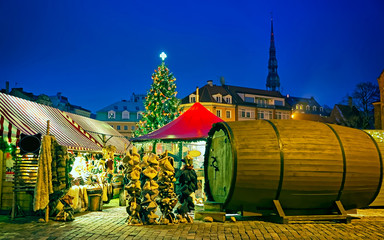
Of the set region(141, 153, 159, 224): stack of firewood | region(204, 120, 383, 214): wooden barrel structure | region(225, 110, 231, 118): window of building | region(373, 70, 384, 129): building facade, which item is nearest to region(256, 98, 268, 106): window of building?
region(225, 110, 231, 118): window of building

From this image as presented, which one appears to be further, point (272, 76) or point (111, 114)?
point (272, 76)

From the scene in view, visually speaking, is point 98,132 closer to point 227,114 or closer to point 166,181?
point 166,181

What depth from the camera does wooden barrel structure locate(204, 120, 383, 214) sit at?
8.29 meters

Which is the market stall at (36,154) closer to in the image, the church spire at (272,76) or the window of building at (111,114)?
the window of building at (111,114)

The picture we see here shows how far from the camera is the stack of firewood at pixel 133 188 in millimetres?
8539

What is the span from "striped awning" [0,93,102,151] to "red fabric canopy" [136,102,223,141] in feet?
8.85

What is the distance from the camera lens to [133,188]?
8789mm

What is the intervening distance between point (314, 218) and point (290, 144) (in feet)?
6.06

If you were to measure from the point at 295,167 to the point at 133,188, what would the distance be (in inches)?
151

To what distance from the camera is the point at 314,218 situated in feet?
28.2

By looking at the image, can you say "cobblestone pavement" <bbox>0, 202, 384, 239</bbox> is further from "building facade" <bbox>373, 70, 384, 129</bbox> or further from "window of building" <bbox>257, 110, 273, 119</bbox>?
"window of building" <bbox>257, 110, 273, 119</bbox>

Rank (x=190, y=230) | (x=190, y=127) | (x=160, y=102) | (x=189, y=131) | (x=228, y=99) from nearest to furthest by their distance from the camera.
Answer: (x=190, y=230)
(x=189, y=131)
(x=190, y=127)
(x=160, y=102)
(x=228, y=99)

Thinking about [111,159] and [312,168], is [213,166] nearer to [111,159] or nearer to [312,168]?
[312,168]

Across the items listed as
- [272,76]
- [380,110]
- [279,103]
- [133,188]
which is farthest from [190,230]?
[272,76]
